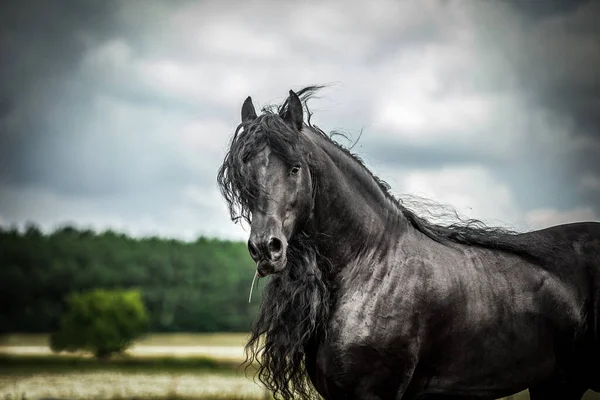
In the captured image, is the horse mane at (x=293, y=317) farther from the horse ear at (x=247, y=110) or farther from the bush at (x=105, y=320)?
the bush at (x=105, y=320)

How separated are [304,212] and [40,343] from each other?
3348cm

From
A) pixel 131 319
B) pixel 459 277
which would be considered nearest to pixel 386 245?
pixel 459 277

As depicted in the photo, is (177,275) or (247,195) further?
(177,275)

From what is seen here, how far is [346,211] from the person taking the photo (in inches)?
216

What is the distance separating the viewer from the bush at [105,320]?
3934cm

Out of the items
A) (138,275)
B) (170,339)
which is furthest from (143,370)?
(138,275)

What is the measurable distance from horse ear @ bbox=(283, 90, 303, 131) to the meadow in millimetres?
11170

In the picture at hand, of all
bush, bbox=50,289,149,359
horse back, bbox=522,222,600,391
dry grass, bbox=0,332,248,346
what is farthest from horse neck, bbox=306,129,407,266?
bush, bbox=50,289,149,359

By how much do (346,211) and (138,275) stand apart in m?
41.4

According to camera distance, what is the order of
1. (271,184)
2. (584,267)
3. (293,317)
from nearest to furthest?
1. (271,184)
2. (293,317)
3. (584,267)

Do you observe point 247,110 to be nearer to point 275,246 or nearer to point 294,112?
point 294,112

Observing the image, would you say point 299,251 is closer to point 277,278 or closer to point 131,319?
point 277,278

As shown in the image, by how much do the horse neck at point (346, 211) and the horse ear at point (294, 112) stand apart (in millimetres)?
167

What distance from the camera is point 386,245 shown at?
5602 mm
